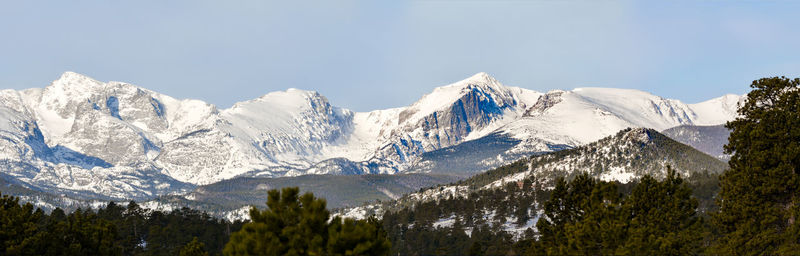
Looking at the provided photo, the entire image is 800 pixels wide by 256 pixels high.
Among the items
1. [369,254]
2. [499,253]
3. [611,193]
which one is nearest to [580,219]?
[611,193]

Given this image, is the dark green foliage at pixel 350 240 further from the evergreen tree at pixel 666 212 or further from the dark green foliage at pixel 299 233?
the evergreen tree at pixel 666 212

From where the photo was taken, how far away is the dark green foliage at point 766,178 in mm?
76312

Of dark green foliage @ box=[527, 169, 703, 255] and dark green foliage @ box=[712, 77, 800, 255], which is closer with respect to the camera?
dark green foliage @ box=[712, 77, 800, 255]

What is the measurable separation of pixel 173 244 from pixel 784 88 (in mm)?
148006

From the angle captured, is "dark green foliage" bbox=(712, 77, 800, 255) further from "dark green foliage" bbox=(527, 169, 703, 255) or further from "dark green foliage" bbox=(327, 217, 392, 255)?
"dark green foliage" bbox=(327, 217, 392, 255)

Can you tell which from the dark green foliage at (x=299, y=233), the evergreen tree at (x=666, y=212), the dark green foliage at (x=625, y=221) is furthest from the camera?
the evergreen tree at (x=666, y=212)

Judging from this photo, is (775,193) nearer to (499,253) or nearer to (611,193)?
(611,193)

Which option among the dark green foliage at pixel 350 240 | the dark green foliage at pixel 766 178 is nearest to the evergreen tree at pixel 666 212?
the dark green foliage at pixel 766 178

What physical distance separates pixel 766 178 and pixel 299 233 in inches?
1936

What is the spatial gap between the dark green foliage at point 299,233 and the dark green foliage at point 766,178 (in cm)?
4230

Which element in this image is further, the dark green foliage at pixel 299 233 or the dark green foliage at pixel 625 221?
the dark green foliage at pixel 625 221

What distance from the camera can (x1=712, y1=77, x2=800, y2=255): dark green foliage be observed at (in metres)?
76.3

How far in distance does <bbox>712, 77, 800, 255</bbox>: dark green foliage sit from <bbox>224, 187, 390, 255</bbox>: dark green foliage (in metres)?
42.3

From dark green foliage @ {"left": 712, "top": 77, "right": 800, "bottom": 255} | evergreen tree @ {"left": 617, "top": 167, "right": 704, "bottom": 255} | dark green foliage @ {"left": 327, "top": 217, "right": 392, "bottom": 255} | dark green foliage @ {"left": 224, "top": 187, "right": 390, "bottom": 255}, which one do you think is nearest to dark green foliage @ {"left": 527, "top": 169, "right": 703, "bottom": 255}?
evergreen tree @ {"left": 617, "top": 167, "right": 704, "bottom": 255}
